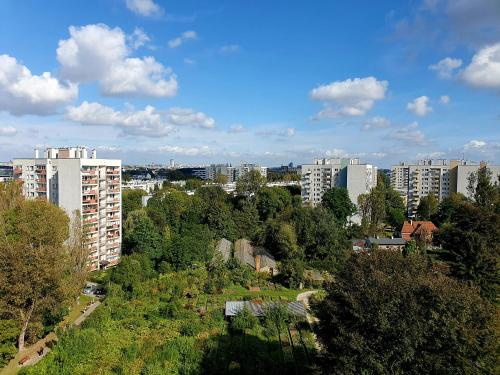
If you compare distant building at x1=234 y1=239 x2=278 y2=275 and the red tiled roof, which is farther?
the red tiled roof

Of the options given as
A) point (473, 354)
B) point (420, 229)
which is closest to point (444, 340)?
point (473, 354)

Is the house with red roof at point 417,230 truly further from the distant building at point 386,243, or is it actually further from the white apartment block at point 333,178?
the white apartment block at point 333,178

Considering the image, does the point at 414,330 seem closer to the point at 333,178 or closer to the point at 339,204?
the point at 339,204

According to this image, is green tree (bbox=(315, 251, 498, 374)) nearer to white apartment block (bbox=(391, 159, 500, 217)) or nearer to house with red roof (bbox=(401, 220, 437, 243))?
house with red roof (bbox=(401, 220, 437, 243))

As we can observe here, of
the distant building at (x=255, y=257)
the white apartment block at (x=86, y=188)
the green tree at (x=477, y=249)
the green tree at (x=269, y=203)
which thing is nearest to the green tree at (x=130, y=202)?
the white apartment block at (x=86, y=188)

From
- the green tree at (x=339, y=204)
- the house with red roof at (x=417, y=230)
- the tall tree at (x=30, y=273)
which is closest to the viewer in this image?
the tall tree at (x=30, y=273)

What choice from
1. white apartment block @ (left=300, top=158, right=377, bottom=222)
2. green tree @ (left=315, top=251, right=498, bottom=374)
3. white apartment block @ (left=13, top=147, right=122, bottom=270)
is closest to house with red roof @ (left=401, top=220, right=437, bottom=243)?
white apartment block @ (left=300, top=158, right=377, bottom=222)
